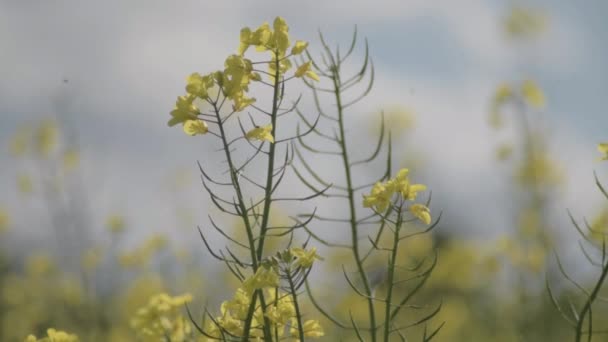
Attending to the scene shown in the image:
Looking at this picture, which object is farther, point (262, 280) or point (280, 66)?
point (280, 66)

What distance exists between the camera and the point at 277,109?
1874 mm

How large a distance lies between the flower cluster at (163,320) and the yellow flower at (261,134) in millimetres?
614

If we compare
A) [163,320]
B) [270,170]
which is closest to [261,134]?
[270,170]

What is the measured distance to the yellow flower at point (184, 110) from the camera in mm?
1904

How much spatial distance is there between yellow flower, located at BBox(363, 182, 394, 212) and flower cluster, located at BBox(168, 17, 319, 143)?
0.90 ft

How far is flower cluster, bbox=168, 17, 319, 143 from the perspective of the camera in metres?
1.84

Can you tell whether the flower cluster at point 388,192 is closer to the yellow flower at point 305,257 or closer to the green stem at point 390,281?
the green stem at point 390,281

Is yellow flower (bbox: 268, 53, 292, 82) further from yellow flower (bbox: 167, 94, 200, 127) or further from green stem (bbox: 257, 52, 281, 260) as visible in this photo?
yellow flower (bbox: 167, 94, 200, 127)

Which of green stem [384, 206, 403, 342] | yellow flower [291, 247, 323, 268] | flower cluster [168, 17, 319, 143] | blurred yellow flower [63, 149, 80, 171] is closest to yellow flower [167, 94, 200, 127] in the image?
flower cluster [168, 17, 319, 143]

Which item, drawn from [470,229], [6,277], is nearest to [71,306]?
[6,277]

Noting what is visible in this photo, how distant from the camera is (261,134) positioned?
72.3 inches

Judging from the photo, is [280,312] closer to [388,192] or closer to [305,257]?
[305,257]

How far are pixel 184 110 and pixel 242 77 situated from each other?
16 centimetres

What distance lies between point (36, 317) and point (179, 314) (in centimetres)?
704
